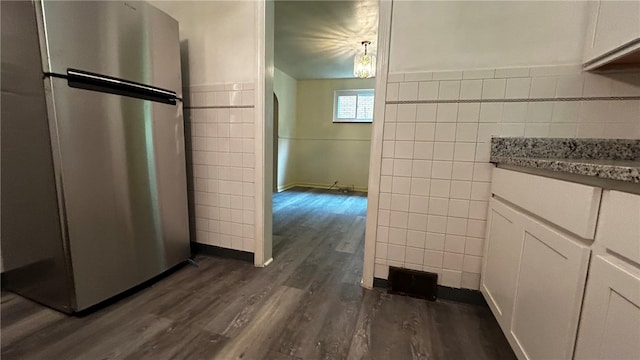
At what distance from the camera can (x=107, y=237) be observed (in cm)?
146

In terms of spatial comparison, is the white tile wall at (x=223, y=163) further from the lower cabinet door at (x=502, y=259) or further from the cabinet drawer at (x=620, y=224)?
the cabinet drawer at (x=620, y=224)

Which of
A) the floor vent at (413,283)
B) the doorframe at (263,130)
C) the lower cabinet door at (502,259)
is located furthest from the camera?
the doorframe at (263,130)

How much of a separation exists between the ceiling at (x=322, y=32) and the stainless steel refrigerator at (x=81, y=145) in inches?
62.7

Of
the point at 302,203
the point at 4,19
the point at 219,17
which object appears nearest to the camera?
the point at 4,19

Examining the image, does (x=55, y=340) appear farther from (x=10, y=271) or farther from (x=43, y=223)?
(x=10, y=271)

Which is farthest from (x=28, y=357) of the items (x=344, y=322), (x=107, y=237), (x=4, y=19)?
(x=4, y=19)

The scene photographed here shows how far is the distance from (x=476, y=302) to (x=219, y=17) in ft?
8.74

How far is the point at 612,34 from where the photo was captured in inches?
43.5

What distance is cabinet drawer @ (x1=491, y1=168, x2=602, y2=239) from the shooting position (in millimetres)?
700

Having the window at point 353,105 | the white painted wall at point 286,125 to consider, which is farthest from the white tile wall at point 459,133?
the window at point 353,105

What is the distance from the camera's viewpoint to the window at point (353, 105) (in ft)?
18.2

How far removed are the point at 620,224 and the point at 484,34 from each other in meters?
1.25

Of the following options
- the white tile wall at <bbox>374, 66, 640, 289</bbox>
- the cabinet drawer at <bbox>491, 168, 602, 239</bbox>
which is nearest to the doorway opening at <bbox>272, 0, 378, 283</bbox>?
the white tile wall at <bbox>374, 66, 640, 289</bbox>

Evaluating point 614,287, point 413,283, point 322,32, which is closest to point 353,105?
point 322,32
